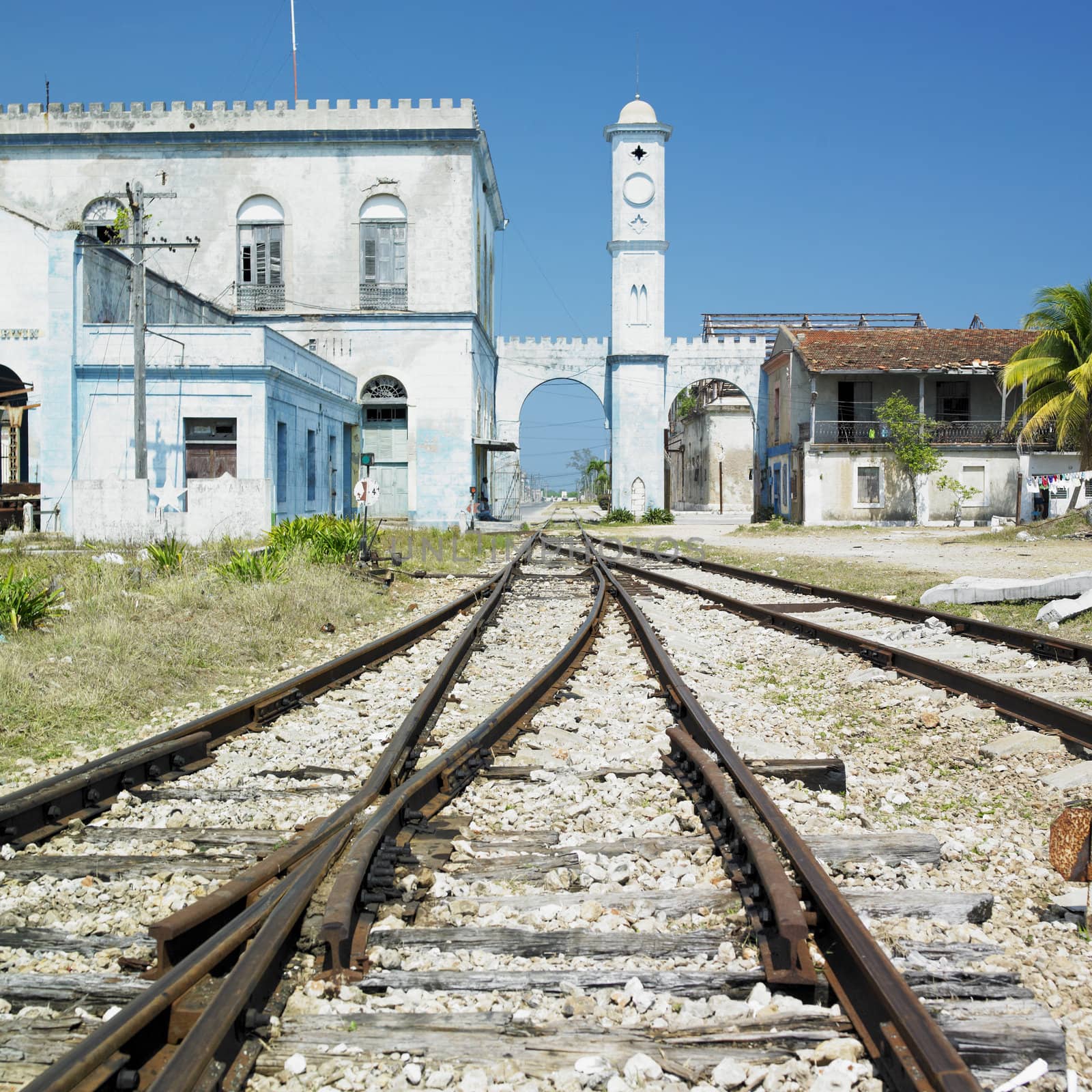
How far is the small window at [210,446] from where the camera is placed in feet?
85.0

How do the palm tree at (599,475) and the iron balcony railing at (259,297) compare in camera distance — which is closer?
the iron balcony railing at (259,297)

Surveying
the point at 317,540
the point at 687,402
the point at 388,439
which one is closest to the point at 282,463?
the point at 317,540

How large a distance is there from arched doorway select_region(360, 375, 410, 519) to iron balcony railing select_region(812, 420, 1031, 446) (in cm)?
1564

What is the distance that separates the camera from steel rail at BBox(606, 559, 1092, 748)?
5969 mm

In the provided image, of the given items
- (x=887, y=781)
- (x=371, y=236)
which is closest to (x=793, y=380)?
(x=371, y=236)

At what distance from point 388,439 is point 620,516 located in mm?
12291

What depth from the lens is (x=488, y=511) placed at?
45.4 metres

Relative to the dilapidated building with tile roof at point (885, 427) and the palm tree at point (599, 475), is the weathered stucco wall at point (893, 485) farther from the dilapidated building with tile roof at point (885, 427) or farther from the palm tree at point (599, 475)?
the palm tree at point (599, 475)

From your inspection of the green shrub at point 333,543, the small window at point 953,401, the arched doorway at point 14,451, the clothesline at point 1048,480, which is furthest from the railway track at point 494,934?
the small window at point 953,401

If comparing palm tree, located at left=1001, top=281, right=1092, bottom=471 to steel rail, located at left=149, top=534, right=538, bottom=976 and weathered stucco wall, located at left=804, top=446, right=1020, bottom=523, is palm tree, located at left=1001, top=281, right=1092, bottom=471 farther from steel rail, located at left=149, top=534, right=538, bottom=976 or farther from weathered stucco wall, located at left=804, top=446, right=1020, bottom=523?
steel rail, located at left=149, top=534, right=538, bottom=976

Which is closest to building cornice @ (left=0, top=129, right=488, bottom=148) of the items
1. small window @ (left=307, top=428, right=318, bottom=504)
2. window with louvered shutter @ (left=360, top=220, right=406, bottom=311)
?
window with louvered shutter @ (left=360, top=220, right=406, bottom=311)

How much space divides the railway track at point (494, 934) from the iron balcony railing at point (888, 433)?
38.0 meters

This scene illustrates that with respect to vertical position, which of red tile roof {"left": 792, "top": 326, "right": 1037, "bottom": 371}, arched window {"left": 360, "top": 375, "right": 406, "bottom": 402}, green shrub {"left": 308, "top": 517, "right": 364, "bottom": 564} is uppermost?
red tile roof {"left": 792, "top": 326, "right": 1037, "bottom": 371}

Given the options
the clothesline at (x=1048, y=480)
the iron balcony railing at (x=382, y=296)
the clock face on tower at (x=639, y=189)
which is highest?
the clock face on tower at (x=639, y=189)
